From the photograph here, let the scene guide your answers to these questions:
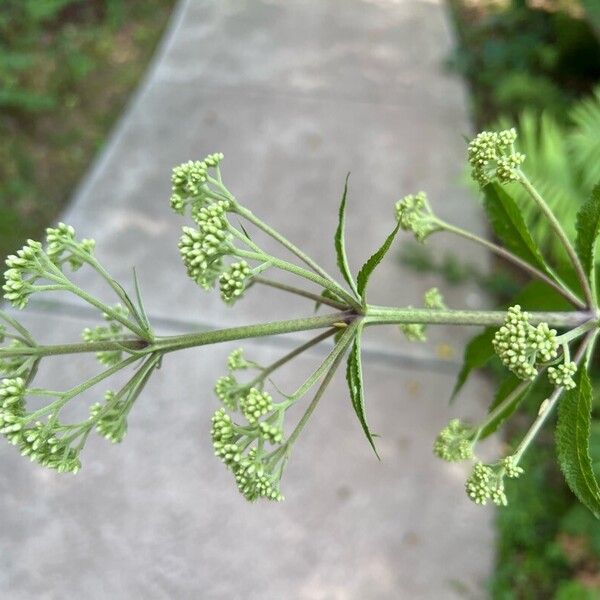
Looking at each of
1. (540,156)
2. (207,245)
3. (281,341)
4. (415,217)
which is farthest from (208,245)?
(540,156)

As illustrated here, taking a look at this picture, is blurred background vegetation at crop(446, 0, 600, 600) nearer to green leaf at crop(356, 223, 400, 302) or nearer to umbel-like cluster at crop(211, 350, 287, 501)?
green leaf at crop(356, 223, 400, 302)

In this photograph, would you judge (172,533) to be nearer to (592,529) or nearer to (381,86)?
(592,529)

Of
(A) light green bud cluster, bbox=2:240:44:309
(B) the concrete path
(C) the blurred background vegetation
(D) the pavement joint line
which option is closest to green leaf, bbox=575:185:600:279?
(C) the blurred background vegetation

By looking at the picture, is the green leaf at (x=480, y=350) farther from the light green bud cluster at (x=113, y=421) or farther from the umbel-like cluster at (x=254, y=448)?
the light green bud cluster at (x=113, y=421)

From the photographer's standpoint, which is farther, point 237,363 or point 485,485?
point 237,363

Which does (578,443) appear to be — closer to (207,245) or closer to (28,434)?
(207,245)

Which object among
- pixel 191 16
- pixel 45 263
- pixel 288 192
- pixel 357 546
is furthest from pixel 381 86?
pixel 45 263
